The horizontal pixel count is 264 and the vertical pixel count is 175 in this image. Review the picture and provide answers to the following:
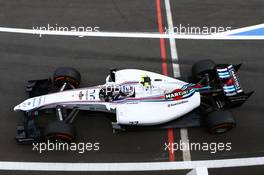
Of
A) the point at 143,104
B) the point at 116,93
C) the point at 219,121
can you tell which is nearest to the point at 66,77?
the point at 116,93

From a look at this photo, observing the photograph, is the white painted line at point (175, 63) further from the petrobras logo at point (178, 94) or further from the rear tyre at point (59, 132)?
the rear tyre at point (59, 132)

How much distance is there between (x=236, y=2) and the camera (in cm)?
1571

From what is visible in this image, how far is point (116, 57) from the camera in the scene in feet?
43.7

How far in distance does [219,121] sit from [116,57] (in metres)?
4.92

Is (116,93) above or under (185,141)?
above

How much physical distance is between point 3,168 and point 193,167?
17.6 feet

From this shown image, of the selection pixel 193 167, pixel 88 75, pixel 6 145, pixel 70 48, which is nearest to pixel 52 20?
pixel 70 48

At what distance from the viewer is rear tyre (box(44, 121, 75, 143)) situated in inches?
389
